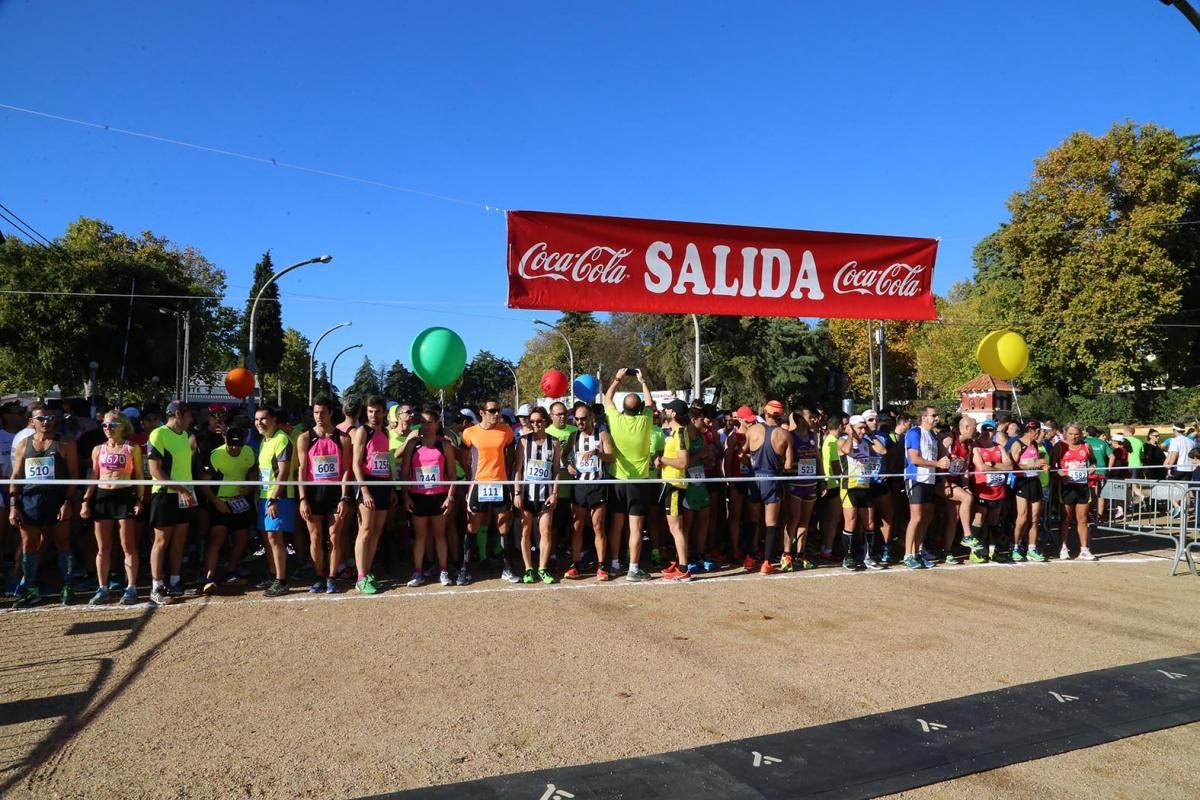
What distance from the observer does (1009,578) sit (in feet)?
27.7

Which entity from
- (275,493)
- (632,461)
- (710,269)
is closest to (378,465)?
(275,493)

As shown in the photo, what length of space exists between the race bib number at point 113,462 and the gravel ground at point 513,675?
1.25m

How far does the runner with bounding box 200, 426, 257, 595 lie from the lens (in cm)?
741

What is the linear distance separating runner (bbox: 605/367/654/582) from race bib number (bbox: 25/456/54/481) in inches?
206

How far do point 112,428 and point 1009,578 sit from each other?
362 inches

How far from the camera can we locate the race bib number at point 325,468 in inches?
292

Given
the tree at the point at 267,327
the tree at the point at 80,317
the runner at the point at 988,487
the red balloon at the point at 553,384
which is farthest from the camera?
the tree at the point at 267,327

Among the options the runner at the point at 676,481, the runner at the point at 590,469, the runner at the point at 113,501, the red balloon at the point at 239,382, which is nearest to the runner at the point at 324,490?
the runner at the point at 113,501

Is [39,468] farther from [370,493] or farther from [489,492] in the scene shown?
[489,492]

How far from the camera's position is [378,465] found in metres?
7.59

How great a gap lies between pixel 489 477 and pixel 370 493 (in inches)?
47.8

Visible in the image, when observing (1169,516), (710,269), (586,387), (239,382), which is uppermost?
(710,269)

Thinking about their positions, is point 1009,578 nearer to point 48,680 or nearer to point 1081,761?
point 1081,761

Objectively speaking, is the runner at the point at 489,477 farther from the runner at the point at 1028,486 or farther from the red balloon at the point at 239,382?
the red balloon at the point at 239,382
